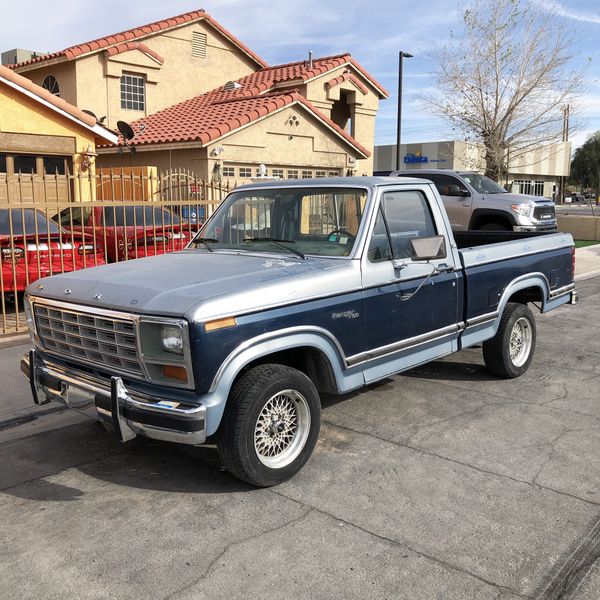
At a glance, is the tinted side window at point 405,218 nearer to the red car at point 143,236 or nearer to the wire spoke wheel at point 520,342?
the wire spoke wheel at point 520,342

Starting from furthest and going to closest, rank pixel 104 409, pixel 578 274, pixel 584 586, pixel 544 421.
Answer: pixel 578 274 → pixel 544 421 → pixel 104 409 → pixel 584 586

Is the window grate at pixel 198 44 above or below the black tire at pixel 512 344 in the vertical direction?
above

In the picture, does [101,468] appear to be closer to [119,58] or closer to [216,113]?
[216,113]

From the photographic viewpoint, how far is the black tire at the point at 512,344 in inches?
244

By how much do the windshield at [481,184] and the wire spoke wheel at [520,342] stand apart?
966 centimetres

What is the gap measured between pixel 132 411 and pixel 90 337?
0.67 meters

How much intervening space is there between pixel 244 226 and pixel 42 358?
6.16 feet

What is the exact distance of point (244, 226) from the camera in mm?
5504

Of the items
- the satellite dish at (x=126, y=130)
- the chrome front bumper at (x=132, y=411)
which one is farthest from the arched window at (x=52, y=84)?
the chrome front bumper at (x=132, y=411)

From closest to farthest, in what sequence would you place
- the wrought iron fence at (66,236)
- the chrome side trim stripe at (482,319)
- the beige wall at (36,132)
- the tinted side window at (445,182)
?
1. the chrome side trim stripe at (482,319)
2. the wrought iron fence at (66,236)
3. the beige wall at (36,132)
4. the tinted side window at (445,182)

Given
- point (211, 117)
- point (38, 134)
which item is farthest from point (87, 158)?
point (211, 117)

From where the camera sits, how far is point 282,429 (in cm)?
421

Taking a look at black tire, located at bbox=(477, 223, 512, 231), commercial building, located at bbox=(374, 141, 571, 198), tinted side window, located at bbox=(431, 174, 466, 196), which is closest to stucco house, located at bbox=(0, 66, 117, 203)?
tinted side window, located at bbox=(431, 174, 466, 196)

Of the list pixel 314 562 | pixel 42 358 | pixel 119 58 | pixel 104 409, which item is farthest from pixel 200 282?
pixel 119 58
